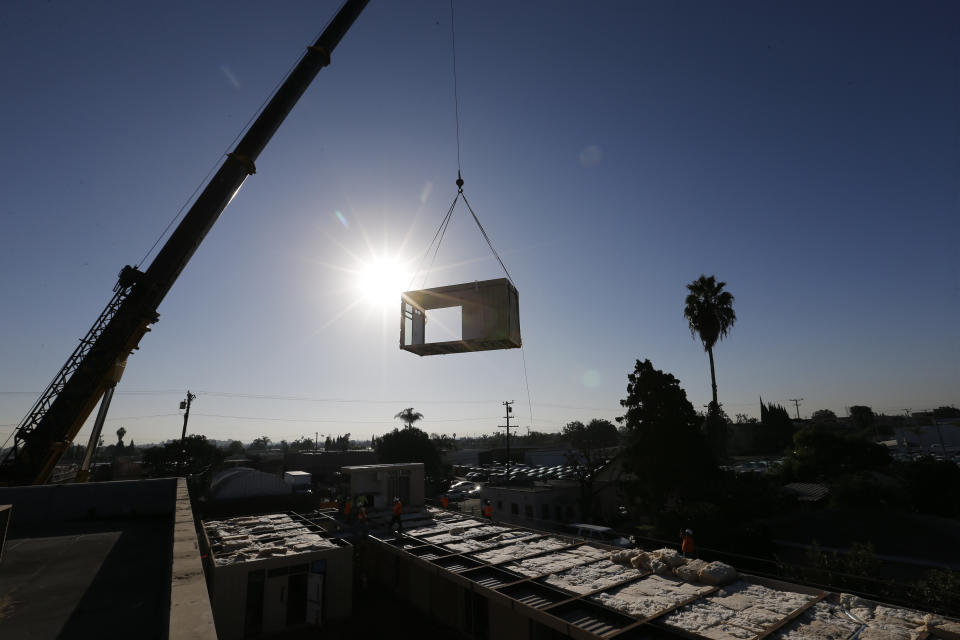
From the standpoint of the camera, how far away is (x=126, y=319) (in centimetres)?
1559

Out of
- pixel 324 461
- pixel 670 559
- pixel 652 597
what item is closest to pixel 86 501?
pixel 652 597

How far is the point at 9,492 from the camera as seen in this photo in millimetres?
11867

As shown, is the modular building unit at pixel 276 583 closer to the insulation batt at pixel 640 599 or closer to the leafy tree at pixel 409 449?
the insulation batt at pixel 640 599

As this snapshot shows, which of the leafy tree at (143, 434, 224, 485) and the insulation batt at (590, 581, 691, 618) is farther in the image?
the leafy tree at (143, 434, 224, 485)

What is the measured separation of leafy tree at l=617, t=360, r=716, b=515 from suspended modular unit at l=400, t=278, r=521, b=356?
18890mm

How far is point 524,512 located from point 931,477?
1090 inches

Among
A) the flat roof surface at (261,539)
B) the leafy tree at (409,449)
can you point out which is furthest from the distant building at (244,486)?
the flat roof surface at (261,539)

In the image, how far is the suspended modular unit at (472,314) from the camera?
13117mm

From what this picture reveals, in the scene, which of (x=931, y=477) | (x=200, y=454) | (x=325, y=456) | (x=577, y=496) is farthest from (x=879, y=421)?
(x=200, y=454)

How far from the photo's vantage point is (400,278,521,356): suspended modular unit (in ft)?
43.0

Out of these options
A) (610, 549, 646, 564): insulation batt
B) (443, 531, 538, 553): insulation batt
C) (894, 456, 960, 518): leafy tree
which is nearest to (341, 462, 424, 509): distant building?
(443, 531, 538, 553): insulation batt

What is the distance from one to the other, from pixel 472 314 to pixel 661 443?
2062 centimetres

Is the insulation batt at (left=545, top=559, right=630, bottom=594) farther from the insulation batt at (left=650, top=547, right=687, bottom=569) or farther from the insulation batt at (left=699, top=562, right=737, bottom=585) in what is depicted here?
the insulation batt at (left=699, top=562, right=737, bottom=585)

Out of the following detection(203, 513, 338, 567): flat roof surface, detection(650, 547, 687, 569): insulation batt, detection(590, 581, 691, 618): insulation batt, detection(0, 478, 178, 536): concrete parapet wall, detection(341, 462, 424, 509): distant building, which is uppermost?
detection(0, 478, 178, 536): concrete parapet wall
